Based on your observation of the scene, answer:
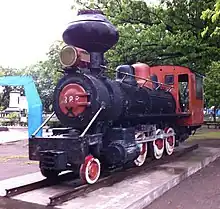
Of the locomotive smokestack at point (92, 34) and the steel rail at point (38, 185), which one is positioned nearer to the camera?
the steel rail at point (38, 185)

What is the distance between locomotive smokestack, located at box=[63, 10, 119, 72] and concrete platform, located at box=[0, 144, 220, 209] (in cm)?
236

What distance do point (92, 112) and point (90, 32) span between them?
161 centimetres

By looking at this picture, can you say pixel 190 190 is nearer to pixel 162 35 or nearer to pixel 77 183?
pixel 77 183

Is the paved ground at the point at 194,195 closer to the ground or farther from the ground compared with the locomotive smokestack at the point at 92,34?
closer to the ground

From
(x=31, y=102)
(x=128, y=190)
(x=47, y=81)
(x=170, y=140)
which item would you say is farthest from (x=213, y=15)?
(x=47, y=81)

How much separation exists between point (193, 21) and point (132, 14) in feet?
7.96

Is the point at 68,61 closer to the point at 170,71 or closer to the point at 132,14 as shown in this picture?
the point at 170,71

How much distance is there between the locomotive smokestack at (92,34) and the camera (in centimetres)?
684

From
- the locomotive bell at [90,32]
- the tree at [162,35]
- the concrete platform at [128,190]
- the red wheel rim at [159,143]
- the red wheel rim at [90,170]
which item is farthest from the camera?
the tree at [162,35]

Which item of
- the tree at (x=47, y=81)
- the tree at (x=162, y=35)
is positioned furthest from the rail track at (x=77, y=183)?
the tree at (x=47, y=81)

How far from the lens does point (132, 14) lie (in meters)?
14.2

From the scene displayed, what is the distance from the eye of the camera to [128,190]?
19.1 ft

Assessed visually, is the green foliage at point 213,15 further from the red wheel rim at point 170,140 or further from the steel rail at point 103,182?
the red wheel rim at point 170,140

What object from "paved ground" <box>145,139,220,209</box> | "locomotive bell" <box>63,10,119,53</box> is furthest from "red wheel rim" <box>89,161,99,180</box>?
"locomotive bell" <box>63,10,119,53</box>
